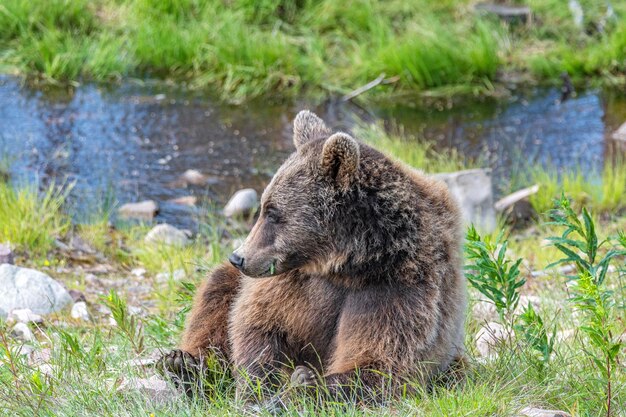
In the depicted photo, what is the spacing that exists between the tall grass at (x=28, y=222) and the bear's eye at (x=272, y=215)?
367 cm

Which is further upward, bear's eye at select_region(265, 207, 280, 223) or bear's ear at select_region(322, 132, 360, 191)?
bear's ear at select_region(322, 132, 360, 191)

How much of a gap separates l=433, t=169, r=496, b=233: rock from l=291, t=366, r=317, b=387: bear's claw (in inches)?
186

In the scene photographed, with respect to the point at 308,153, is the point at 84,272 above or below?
below

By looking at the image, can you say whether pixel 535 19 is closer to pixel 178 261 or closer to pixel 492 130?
pixel 492 130

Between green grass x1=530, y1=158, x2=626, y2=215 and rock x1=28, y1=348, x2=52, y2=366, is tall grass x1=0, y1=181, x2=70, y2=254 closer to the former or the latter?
rock x1=28, y1=348, x2=52, y2=366

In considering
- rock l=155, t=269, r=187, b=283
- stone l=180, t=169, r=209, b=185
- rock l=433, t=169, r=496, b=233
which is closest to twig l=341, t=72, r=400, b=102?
stone l=180, t=169, r=209, b=185

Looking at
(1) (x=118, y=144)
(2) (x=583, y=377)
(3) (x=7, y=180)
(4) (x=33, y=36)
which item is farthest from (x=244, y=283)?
(4) (x=33, y=36)

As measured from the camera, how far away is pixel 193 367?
415 centimetres

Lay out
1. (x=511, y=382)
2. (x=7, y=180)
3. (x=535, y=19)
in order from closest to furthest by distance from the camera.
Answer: (x=511, y=382)
(x=7, y=180)
(x=535, y=19)

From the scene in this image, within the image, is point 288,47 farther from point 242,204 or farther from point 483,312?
point 483,312

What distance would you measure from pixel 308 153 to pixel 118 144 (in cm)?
697

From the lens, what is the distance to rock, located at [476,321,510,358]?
14.2 feet

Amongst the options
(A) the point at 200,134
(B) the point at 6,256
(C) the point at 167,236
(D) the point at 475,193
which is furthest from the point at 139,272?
(A) the point at 200,134

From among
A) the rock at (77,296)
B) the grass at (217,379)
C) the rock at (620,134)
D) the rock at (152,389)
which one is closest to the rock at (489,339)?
the grass at (217,379)
